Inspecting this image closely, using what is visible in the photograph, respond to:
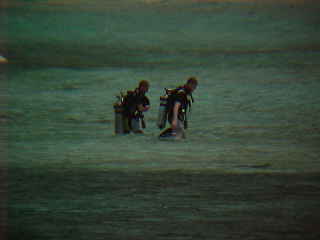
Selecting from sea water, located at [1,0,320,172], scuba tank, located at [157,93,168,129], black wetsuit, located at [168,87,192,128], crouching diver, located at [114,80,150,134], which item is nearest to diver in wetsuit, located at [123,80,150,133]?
crouching diver, located at [114,80,150,134]

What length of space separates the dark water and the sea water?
0.05 m

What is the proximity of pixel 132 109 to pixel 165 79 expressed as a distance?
8760 millimetres

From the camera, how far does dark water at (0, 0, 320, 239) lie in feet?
28.5

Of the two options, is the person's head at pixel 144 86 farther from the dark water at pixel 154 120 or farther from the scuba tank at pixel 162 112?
the dark water at pixel 154 120

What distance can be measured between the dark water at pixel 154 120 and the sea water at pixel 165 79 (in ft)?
0.17

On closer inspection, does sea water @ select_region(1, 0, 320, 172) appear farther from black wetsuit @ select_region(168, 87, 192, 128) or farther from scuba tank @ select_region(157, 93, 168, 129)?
black wetsuit @ select_region(168, 87, 192, 128)

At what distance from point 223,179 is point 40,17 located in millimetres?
26159

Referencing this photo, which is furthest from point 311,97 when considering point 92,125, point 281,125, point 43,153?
point 43,153

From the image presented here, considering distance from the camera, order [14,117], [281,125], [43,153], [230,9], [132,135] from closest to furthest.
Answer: [43,153] → [132,135] → [281,125] → [14,117] → [230,9]

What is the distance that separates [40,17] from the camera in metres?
35.7

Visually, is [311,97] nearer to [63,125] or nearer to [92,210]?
[63,125]

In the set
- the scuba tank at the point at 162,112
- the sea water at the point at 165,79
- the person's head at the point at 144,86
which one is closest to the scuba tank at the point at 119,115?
the sea water at the point at 165,79

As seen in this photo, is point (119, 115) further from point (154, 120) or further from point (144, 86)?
point (154, 120)

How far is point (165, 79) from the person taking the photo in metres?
23.7
